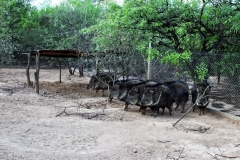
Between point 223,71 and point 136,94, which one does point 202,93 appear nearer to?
point 223,71

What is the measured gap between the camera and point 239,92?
31.1 ft

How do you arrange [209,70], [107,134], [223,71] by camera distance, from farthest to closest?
[209,70], [223,71], [107,134]

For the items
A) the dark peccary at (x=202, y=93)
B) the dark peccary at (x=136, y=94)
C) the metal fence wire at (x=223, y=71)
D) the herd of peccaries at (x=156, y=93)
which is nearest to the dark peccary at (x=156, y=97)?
the herd of peccaries at (x=156, y=93)

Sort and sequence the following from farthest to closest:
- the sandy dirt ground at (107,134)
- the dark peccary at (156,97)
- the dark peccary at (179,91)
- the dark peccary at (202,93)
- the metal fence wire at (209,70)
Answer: the dark peccary at (179,91)
the metal fence wire at (209,70)
the dark peccary at (202,93)
the dark peccary at (156,97)
the sandy dirt ground at (107,134)

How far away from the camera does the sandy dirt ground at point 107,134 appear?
18.3ft

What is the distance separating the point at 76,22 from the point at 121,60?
1172 cm

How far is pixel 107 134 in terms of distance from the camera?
6.88 meters

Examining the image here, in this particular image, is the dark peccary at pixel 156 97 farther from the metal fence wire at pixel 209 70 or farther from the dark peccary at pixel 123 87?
the metal fence wire at pixel 209 70

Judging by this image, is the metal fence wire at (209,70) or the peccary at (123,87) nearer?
the metal fence wire at (209,70)

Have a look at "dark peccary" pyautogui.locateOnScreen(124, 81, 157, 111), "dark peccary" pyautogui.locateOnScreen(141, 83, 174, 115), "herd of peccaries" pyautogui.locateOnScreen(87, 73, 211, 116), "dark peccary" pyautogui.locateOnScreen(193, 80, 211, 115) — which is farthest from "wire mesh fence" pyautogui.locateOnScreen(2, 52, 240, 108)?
"dark peccary" pyautogui.locateOnScreen(124, 81, 157, 111)

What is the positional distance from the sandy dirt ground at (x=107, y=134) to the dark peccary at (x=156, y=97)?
1.17ft

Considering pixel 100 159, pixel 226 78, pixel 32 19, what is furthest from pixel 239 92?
pixel 32 19

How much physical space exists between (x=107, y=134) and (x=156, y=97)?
269cm

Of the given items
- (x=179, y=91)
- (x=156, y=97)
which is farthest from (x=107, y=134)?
(x=179, y=91)
